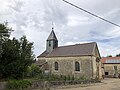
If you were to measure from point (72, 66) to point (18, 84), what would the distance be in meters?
20.0

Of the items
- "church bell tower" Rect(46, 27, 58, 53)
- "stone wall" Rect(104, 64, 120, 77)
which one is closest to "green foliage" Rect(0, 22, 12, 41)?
"church bell tower" Rect(46, 27, 58, 53)

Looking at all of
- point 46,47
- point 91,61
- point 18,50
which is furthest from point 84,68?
point 18,50

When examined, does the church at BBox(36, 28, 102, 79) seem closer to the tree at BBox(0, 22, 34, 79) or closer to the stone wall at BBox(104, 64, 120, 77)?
the stone wall at BBox(104, 64, 120, 77)

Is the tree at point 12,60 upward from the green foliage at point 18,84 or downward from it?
upward

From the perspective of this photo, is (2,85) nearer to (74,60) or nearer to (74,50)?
(74,60)

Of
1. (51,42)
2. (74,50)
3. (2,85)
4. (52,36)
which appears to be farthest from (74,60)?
(2,85)

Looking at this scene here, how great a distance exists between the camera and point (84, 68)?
34.8m

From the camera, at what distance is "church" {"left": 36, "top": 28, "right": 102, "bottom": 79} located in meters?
34.2

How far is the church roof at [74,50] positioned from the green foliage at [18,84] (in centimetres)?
1843

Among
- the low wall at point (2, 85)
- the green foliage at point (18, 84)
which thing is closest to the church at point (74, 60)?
the green foliage at point (18, 84)

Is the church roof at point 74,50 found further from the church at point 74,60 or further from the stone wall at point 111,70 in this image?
the stone wall at point 111,70

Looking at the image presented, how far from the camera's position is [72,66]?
119 ft

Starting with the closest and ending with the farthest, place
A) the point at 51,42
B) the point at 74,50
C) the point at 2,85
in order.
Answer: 1. the point at 2,85
2. the point at 74,50
3. the point at 51,42

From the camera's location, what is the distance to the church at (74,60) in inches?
1346
